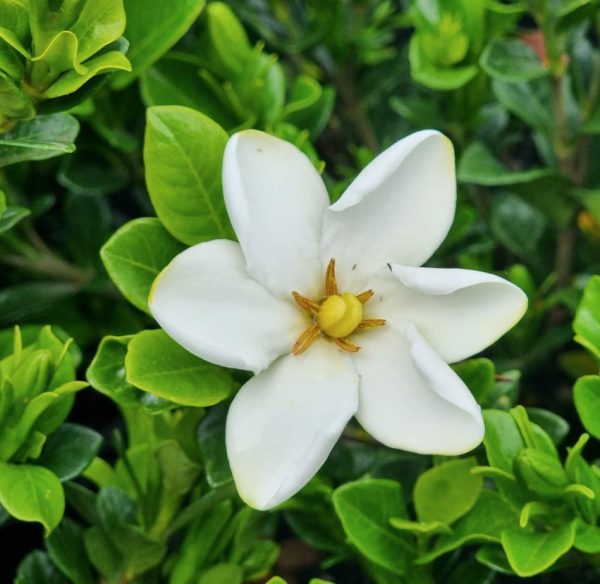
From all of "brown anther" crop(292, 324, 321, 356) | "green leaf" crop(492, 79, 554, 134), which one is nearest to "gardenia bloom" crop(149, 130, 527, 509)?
"brown anther" crop(292, 324, 321, 356)

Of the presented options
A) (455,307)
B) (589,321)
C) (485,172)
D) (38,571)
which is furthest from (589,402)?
(38,571)

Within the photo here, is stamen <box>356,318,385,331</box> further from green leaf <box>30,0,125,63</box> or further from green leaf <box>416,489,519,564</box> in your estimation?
green leaf <box>30,0,125,63</box>

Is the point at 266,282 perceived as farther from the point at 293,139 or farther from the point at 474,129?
the point at 474,129

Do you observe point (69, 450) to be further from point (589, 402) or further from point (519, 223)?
point (519, 223)

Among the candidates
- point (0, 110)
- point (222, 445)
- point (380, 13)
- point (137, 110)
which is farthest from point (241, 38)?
point (222, 445)

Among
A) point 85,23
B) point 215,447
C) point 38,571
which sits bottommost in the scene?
point 38,571

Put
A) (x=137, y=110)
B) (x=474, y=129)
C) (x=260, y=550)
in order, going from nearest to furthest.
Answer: (x=260, y=550) → (x=137, y=110) → (x=474, y=129)
